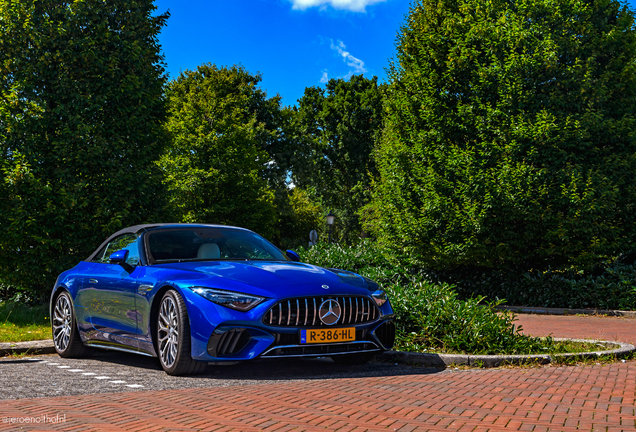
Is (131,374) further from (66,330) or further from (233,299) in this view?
(66,330)

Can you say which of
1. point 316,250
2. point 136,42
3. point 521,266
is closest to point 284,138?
point 316,250

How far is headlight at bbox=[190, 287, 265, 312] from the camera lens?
6.34 m

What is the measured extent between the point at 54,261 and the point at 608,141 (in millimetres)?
14227

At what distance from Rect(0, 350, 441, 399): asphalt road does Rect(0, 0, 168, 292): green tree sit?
5283mm

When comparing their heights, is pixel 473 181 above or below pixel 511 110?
below

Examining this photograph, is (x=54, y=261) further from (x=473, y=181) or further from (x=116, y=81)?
(x=473, y=181)

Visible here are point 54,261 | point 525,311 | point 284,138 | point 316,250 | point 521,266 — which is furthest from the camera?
point 284,138

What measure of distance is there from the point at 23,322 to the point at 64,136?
12.1 feet

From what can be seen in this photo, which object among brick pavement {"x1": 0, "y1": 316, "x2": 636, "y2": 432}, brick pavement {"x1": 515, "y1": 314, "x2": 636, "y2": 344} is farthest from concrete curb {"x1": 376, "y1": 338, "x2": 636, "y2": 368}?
brick pavement {"x1": 515, "y1": 314, "x2": 636, "y2": 344}

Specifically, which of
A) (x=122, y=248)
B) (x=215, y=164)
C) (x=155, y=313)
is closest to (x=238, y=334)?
(x=155, y=313)

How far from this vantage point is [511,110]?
1817cm

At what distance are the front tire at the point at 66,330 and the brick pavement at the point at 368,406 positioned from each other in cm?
292

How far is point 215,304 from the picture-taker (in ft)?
20.8

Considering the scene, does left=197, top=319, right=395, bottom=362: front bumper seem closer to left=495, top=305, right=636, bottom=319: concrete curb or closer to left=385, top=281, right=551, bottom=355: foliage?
left=385, top=281, right=551, bottom=355: foliage
